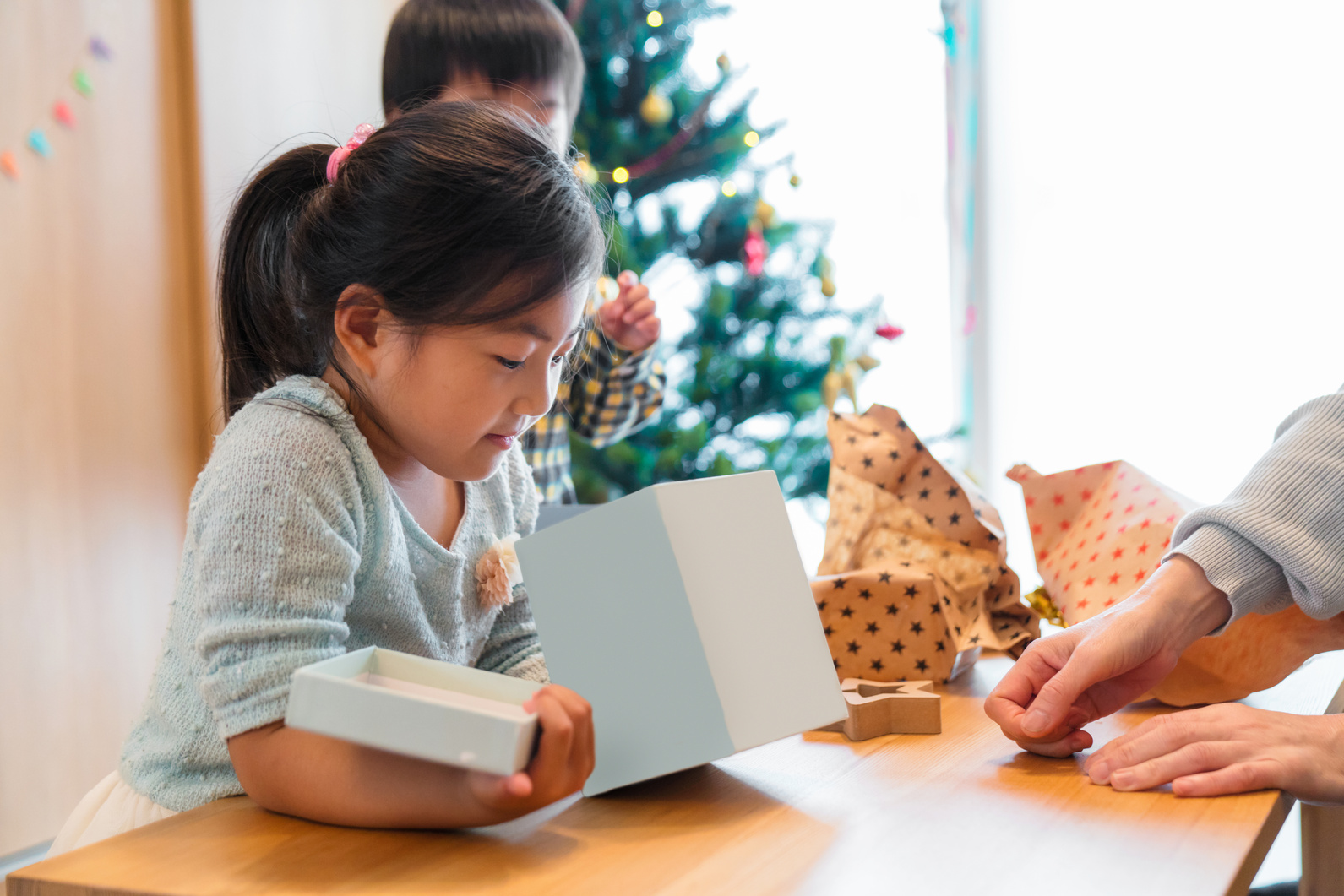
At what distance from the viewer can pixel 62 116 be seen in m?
1.74

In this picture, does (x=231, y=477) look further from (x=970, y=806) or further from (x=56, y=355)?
(x=56, y=355)

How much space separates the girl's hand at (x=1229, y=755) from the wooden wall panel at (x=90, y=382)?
169 centimetres

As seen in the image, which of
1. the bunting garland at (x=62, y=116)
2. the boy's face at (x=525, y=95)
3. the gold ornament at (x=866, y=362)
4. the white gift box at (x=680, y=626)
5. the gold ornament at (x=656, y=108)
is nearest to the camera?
the white gift box at (x=680, y=626)

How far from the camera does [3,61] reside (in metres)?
1.64

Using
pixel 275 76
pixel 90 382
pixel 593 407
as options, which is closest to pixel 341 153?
pixel 593 407

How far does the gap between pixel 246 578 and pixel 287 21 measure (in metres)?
1.95

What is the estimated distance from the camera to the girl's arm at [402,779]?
0.53 metres

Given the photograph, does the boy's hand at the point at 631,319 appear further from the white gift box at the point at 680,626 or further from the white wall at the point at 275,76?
the white gift box at the point at 680,626

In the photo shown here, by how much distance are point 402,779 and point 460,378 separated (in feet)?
0.98

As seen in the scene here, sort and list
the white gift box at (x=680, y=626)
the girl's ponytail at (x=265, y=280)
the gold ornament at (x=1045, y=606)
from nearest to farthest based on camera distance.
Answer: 1. the white gift box at (x=680, y=626)
2. the girl's ponytail at (x=265, y=280)
3. the gold ornament at (x=1045, y=606)

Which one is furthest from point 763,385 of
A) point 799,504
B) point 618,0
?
point 618,0

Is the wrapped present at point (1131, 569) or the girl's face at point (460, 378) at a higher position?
the girl's face at point (460, 378)

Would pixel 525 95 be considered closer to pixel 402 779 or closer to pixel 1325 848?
pixel 402 779

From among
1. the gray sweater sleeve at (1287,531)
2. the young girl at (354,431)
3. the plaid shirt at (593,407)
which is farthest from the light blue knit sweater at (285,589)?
the plaid shirt at (593,407)
